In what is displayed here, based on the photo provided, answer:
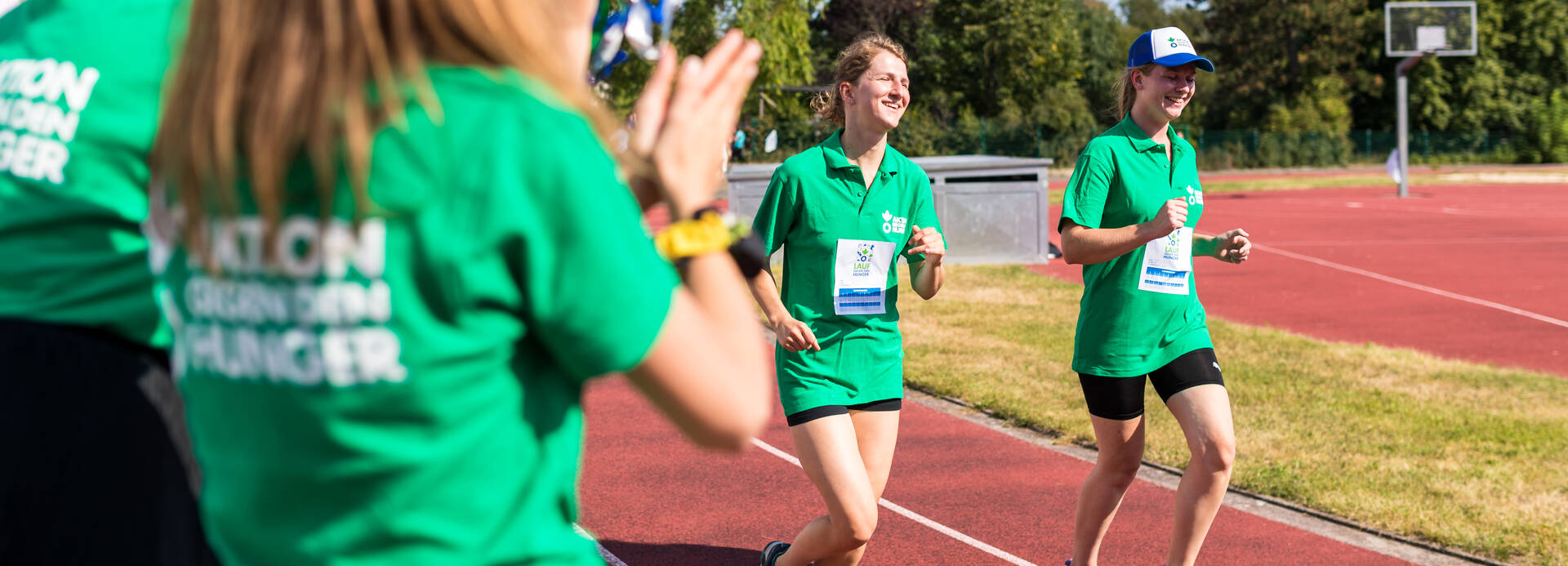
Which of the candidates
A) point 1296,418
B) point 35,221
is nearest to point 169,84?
point 35,221

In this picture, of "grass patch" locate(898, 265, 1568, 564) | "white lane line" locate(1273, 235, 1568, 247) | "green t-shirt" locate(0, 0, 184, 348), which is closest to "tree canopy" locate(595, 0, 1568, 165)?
"white lane line" locate(1273, 235, 1568, 247)

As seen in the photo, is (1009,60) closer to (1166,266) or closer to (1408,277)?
(1408,277)

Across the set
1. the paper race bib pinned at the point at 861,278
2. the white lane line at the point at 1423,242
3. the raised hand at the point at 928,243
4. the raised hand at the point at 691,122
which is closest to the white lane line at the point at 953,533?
the paper race bib pinned at the point at 861,278

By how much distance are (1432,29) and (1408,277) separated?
2833cm

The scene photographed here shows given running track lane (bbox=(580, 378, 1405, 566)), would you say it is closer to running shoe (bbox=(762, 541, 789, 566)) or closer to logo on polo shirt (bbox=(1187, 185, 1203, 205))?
running shoe (bbox=(762, 541, 789, 566))

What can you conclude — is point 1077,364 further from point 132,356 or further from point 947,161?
point 947,161

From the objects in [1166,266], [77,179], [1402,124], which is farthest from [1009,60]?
[77,179]

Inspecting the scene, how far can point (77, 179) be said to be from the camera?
1.64 metres

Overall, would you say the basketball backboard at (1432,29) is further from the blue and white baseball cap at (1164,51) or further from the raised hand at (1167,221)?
the raised hand at (1167,221)

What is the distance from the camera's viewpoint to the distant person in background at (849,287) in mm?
3938

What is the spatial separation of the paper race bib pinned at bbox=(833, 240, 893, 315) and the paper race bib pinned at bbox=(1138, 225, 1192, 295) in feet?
2.96

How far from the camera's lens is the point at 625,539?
18.0ft

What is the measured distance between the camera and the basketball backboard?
3928 centimetres

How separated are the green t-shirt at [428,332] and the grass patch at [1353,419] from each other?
5227mm
